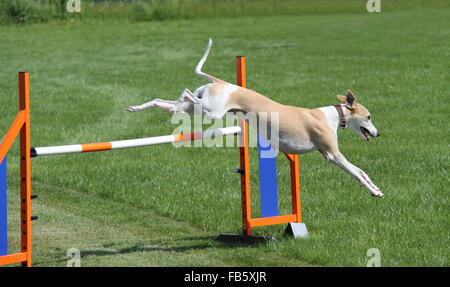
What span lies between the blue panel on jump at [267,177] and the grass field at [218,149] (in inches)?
16.5

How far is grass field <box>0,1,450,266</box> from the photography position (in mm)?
8398

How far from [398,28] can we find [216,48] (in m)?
6.44

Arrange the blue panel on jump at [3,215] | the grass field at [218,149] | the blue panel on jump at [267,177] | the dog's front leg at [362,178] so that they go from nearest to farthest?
1. the blue panel on jump at [3,215]
2. the dog's front leg at [362,178]
3. the grass field at [218,149]
4. the blue panel on jump at [267,177]

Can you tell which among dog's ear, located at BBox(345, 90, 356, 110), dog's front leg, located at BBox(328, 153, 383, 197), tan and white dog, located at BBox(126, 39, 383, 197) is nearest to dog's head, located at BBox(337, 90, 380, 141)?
dog's ear, located at BBox(345, 90, 356, 110)

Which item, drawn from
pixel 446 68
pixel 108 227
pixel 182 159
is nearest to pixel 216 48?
pixel 446 68

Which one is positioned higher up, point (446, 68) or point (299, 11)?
point (299, 11)

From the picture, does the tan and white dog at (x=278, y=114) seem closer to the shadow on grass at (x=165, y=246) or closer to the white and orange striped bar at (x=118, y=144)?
the white and orange striped bar at (x=118, y=144)

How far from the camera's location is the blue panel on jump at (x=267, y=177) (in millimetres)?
8680

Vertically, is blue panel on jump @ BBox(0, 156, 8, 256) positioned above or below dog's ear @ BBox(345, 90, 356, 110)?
below

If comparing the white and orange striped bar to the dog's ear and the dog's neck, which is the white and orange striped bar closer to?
Result: the dog's neck

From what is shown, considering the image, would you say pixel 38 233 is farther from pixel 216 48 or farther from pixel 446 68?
pixel 216 48

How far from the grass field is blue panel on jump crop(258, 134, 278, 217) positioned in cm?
42

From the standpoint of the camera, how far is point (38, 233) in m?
9.20

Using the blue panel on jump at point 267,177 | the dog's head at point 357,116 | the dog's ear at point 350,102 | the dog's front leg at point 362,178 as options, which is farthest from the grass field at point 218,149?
the dog's ear at point 350,102
